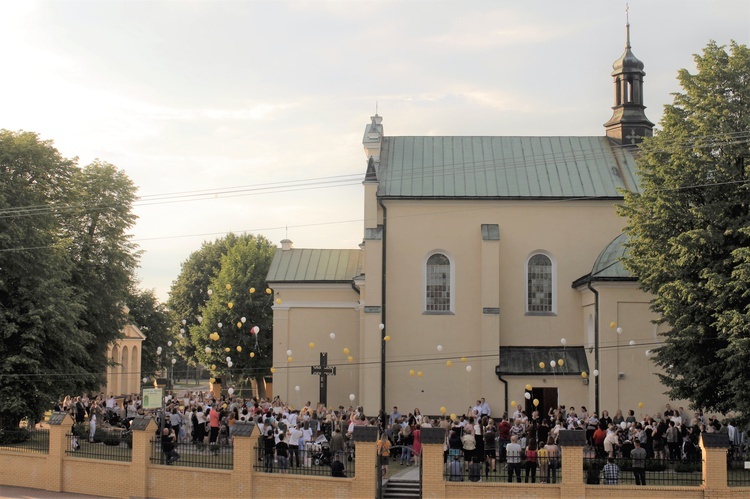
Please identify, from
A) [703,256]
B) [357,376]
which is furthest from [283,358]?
[703,256]

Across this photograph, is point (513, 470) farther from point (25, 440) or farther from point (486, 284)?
point (25, 440)

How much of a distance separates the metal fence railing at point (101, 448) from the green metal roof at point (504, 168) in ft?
45.8

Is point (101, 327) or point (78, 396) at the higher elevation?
point (101, 327)

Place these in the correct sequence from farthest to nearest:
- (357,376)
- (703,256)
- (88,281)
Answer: (88,281)
(357,376)
(703,256)

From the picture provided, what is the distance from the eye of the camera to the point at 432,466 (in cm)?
2120

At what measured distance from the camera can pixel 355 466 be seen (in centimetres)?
2144

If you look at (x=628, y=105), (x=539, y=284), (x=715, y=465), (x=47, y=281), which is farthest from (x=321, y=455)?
(x=628, y=105)

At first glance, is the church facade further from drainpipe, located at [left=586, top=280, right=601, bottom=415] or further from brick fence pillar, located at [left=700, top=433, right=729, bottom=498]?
brick fence pillar, located at [left=700, top=433, right=729, bottom=498]

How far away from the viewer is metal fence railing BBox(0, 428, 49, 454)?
26.3m

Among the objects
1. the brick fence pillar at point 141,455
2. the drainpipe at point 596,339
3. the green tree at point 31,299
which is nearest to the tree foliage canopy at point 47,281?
the green tree at point 31,299

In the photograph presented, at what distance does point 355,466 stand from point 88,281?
2412cm

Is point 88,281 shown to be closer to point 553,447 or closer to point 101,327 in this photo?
point 101,327

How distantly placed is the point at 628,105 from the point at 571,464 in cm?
2146

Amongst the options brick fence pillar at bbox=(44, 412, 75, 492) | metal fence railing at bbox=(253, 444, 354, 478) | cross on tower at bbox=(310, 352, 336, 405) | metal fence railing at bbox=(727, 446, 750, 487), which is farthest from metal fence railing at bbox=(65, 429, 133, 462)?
metal fence railing at bbox=(727, 446, 750, 487)
